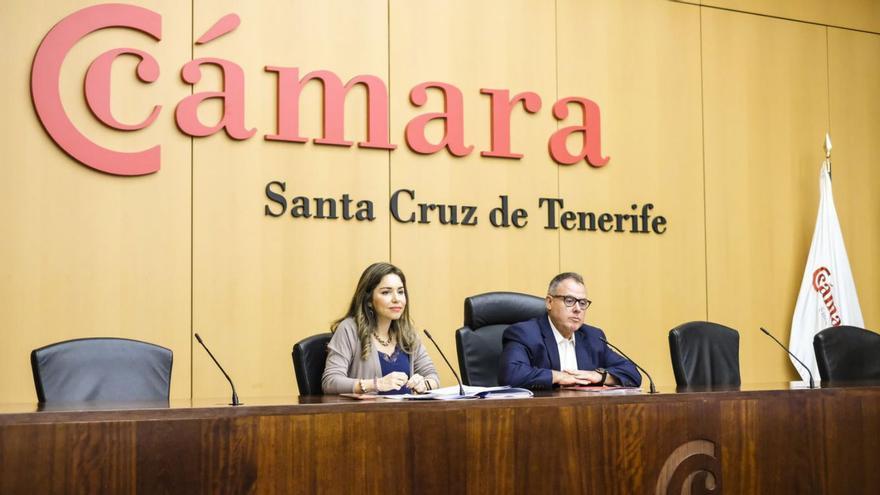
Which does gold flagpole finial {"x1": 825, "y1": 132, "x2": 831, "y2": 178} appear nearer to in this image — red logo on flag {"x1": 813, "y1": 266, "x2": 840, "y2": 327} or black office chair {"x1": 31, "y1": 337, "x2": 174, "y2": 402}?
red logo on flag {"x1": 813, "y1": 266, "x2": 840, "y2": 327}

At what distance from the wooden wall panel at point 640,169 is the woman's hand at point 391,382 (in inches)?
97.1

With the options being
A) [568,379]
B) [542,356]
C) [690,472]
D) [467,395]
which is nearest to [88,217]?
[542,356]

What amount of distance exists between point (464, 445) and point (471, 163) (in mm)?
3210

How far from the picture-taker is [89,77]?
4867 mm

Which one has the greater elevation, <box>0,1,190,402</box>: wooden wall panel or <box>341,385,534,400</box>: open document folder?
<box>0,1,190,402</box>: wooden wall panel

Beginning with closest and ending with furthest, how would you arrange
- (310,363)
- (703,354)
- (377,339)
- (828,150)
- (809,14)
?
1. (310,363)
2. (377,339)
3. (703,354)
4. (828,150)
5. (809,14)

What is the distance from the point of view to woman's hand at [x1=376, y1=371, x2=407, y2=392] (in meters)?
3.60

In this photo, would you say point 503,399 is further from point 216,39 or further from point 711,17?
point 711,17

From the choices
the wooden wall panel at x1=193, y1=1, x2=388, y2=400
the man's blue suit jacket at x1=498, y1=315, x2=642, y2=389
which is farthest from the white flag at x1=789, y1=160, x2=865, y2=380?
the wooden wall panel at x1=193, y1=1, x2=388, y2=400

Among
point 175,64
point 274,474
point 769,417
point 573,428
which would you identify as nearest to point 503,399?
point 573,428

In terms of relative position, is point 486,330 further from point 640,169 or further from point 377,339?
point 640,169

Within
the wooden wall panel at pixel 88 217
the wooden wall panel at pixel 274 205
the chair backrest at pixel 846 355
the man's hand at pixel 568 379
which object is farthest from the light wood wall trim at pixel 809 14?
the wooden wall panel at pixel 88 217

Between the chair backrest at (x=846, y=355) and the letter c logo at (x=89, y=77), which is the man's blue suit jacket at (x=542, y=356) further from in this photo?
the letter c logo at (x=89, y=77)

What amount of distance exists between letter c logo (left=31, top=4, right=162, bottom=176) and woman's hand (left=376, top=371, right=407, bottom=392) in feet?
6.61
